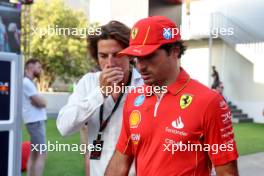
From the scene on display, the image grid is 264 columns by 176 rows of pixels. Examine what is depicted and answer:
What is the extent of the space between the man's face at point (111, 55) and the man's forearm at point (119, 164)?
0.46 meters

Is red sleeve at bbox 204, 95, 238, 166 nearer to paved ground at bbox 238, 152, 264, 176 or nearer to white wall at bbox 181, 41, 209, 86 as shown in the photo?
paved ground at bbox 238, 152, 264, 176

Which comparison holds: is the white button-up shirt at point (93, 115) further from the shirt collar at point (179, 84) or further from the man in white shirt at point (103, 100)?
the shirt collar at point (179, 84)

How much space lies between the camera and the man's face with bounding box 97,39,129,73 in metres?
2.27

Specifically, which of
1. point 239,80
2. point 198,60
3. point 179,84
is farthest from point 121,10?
point 179,84

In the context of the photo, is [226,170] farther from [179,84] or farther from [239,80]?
[239,80]

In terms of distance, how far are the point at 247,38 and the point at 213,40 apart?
1578 mm

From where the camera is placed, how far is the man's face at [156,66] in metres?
1.83

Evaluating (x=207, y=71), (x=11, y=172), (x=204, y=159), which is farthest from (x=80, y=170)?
(x=207, y=71)

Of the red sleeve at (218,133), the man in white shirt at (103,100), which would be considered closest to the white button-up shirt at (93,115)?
the man in white shirt at (103,100)

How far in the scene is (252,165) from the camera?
24.3 ft

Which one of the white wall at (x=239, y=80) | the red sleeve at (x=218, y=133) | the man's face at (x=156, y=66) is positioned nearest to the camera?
the red sleeve at (x=218, y=133)

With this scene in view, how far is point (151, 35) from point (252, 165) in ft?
20.1

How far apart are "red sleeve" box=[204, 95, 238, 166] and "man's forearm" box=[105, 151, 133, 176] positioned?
48cm

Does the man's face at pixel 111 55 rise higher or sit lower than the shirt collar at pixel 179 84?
higher
